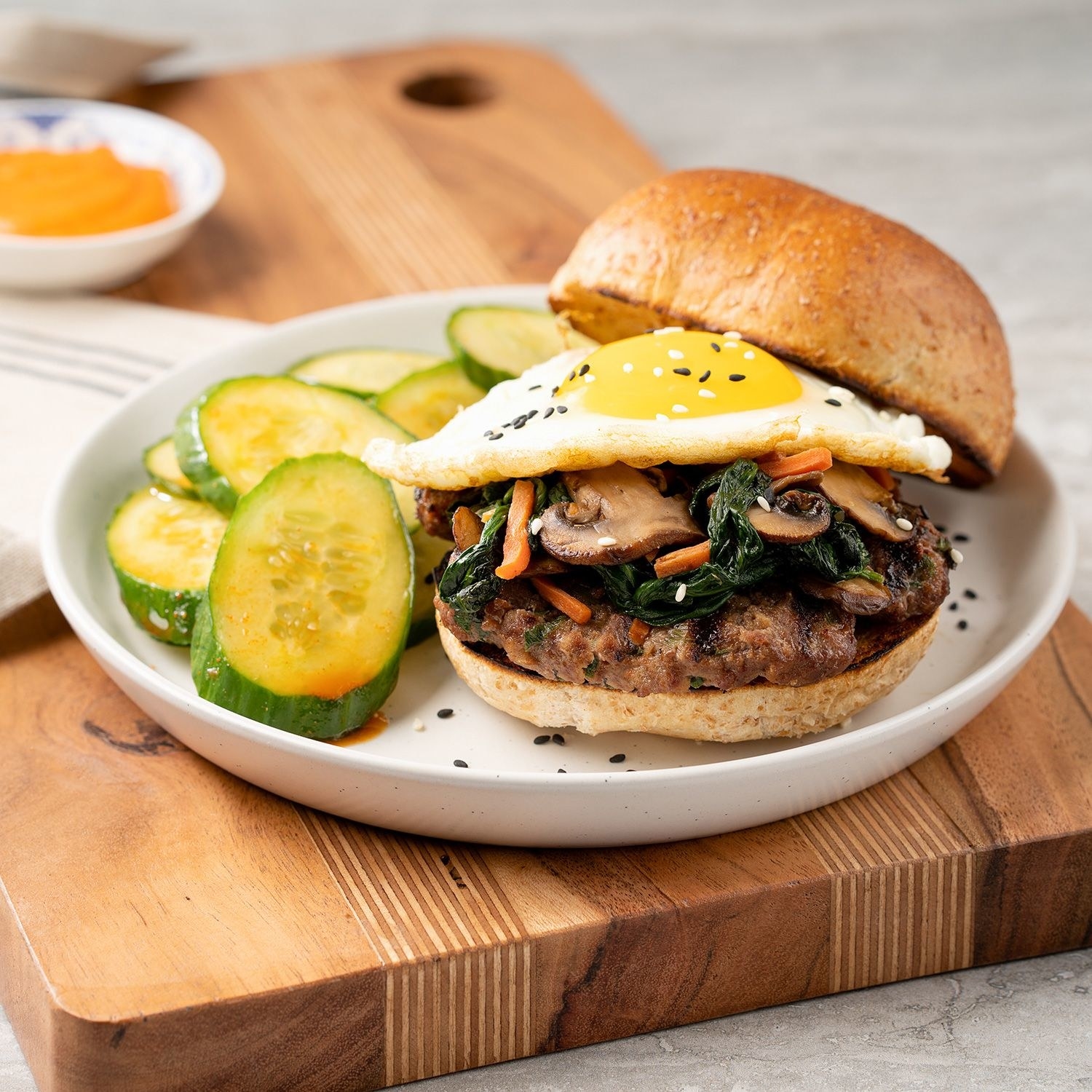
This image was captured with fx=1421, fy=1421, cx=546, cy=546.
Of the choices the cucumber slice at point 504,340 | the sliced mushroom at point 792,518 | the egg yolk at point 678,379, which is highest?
the egg yolk at point 678,379

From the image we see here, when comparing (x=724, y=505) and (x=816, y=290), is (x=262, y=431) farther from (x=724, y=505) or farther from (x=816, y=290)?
(x=816, y=290)

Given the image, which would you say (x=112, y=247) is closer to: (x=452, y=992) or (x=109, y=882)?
(x=109, y=882)

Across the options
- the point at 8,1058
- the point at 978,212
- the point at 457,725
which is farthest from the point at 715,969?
the point at 978,212

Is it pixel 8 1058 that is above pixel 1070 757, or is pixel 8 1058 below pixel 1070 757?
below

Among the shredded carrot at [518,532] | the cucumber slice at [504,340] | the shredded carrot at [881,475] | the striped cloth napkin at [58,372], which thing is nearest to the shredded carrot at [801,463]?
the shredded carrot at [881,475]

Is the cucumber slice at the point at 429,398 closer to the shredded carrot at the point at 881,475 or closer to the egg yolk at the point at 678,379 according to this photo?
the egg yolk at the point at 678,379

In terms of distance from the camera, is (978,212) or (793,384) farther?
(978,212)

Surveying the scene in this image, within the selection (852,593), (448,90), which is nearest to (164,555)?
(852,593)
